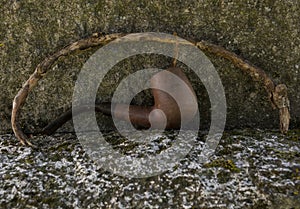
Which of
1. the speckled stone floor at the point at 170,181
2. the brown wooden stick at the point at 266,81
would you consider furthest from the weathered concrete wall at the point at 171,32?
the speckled stone floor at the point at 170,181

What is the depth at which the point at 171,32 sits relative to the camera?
1.60 meters

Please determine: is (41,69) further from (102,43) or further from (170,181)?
(170,181)

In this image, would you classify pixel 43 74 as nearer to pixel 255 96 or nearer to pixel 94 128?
pixel 94 128

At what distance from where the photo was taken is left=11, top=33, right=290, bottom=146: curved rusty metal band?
1556 millimetres

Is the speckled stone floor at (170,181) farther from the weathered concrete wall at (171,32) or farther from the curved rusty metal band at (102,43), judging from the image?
the weathered concrete wall at (171,32)

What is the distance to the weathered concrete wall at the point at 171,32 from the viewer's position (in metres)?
1.58

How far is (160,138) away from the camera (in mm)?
1491

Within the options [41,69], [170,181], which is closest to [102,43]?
[41,69]

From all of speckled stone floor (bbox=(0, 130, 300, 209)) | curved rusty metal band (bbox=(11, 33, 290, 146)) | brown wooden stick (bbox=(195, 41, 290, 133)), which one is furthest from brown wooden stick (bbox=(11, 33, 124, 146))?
brown wooden stick (bbox=(195, 41, 290, 133))

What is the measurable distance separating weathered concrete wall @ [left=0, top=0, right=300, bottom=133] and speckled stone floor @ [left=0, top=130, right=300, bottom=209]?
24 cm

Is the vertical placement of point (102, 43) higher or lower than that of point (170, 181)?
higher

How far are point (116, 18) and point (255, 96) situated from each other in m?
0.59

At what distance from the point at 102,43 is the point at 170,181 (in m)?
0.58

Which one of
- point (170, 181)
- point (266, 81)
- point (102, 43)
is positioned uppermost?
point (102, 43)
